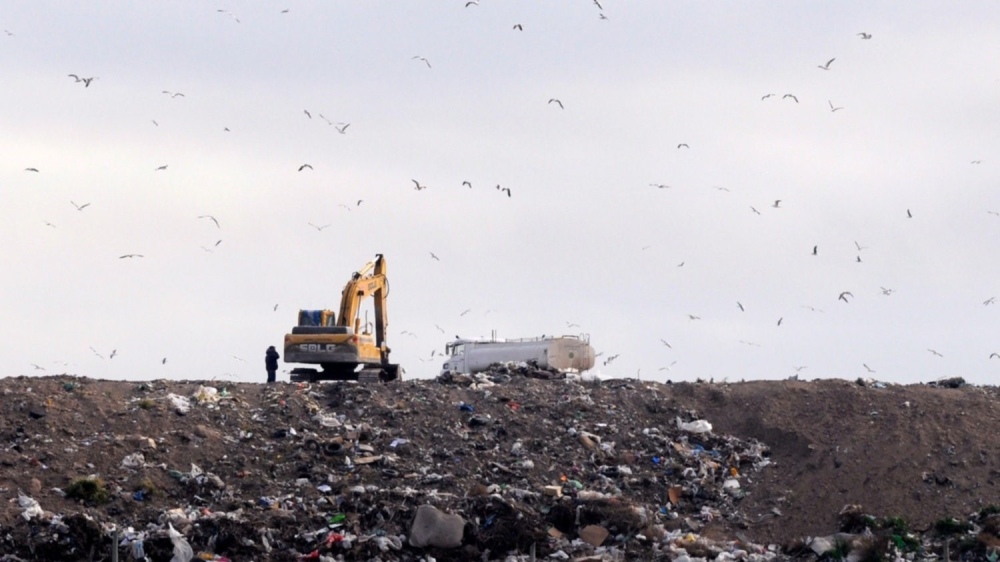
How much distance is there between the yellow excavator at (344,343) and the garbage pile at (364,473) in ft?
6.89

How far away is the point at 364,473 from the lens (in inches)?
696

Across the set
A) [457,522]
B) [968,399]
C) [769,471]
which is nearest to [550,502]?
[457,522]

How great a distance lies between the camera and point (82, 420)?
17969 mm

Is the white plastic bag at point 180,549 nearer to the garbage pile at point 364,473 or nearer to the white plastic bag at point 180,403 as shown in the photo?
the garbage pile at point 364,473

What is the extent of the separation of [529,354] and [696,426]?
7.41 meters

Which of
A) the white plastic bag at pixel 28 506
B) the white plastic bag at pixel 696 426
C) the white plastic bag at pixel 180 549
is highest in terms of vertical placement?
the white plastic bag at pixel 696 426

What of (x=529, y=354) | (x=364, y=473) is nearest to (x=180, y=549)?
A: (x=364, y=473)

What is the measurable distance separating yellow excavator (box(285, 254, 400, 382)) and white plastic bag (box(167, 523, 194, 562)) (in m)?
7.01

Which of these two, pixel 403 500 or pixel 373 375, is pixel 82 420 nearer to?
pixel 403 500

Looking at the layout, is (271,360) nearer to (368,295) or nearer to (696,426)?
(368,295)

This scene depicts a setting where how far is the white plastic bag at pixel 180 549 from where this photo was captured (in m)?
15.3

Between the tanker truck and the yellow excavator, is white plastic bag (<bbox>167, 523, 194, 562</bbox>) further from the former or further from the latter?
the tanker truck

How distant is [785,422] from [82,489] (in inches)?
385

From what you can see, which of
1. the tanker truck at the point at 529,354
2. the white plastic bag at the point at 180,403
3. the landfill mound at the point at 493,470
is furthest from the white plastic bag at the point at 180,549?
the tanker truck at the point at 529,354
